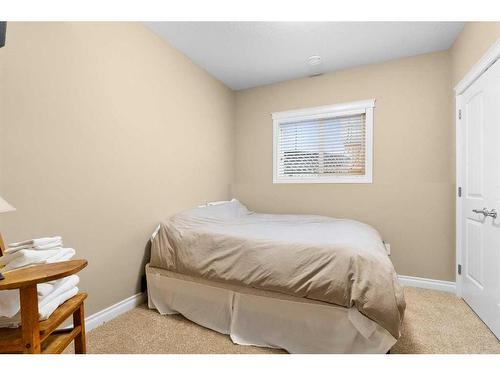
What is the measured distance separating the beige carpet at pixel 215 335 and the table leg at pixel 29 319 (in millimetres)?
790

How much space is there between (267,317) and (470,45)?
2800 mm

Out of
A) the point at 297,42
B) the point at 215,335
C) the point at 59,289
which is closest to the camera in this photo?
the point at 59,289

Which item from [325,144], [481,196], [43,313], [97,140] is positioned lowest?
[43,313]

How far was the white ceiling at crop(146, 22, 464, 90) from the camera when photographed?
220cm

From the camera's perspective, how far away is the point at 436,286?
253 centimetres

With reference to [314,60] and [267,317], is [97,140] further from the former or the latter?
[314,60]

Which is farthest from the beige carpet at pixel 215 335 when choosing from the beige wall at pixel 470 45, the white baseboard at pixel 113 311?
the beige wall at pixel 470 45

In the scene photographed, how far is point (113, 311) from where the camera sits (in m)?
1.93

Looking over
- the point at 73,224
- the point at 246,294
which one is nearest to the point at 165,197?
the point at 73,224

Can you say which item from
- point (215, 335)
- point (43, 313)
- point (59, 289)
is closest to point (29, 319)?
point (43, 313)

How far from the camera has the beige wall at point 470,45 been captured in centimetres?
175

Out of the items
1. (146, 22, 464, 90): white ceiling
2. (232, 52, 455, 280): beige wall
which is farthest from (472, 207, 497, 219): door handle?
(146, 22, 464, 90): white ceiling

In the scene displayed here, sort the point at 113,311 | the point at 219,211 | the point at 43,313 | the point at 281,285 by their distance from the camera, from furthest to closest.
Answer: the point at 219,211, the point at 113,311, the point at 281,285, the point at 43,313
